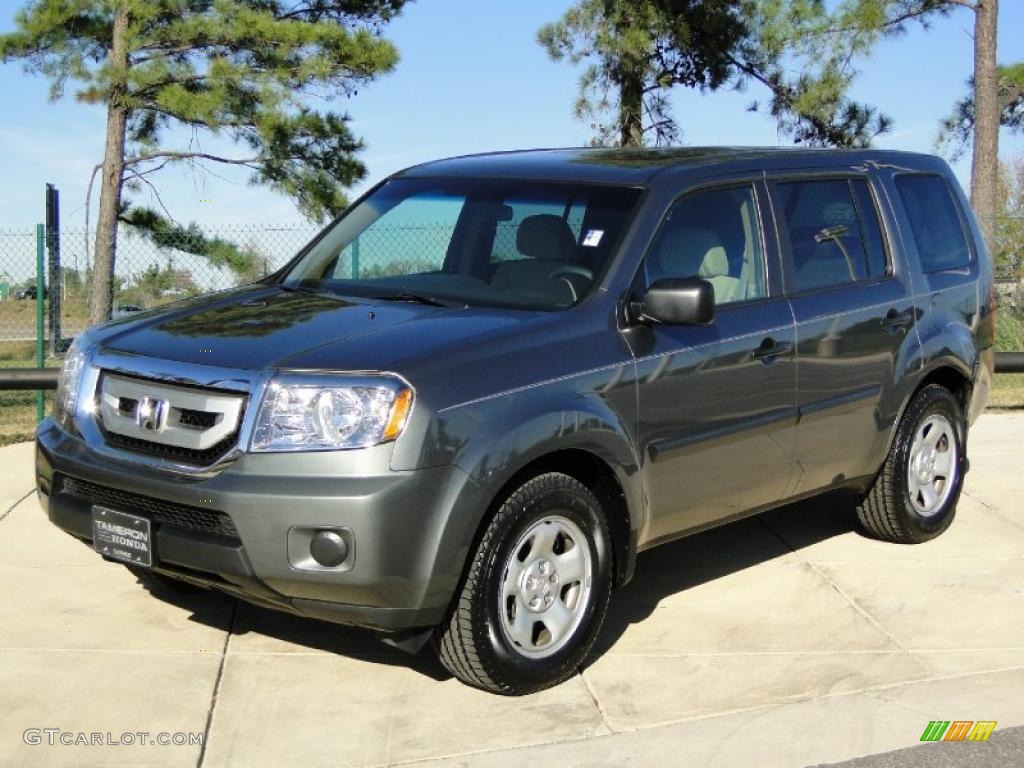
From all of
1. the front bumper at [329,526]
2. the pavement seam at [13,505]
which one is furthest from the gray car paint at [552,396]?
the pavement seam at [13,505]

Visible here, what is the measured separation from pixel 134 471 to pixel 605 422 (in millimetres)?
1638

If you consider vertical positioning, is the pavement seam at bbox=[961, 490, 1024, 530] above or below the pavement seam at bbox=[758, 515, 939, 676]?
above

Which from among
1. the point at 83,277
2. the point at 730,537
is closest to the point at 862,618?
the point at 730,537

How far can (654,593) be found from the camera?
262 inches

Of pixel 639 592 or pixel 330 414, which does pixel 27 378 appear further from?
pixel 330 414

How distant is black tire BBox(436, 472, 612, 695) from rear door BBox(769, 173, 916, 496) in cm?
137

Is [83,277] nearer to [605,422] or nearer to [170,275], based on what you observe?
[170,275]

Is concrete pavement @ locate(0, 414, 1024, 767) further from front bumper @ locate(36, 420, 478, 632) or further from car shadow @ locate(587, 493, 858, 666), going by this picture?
front bumper @ locate(36, 420, 478, 632)

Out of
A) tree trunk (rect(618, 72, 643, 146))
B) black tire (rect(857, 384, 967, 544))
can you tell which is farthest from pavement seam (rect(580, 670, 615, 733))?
tree trunk (rect(618, 72, 643, 146))

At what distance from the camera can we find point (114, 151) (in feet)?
65.8

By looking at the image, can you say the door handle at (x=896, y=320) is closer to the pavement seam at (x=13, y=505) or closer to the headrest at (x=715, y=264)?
the headrest at (x=715, y=264)

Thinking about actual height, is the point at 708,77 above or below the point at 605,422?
above

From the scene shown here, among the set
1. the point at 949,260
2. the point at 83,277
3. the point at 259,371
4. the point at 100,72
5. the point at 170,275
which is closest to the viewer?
the point at 259,371

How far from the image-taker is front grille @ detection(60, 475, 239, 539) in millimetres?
4867
